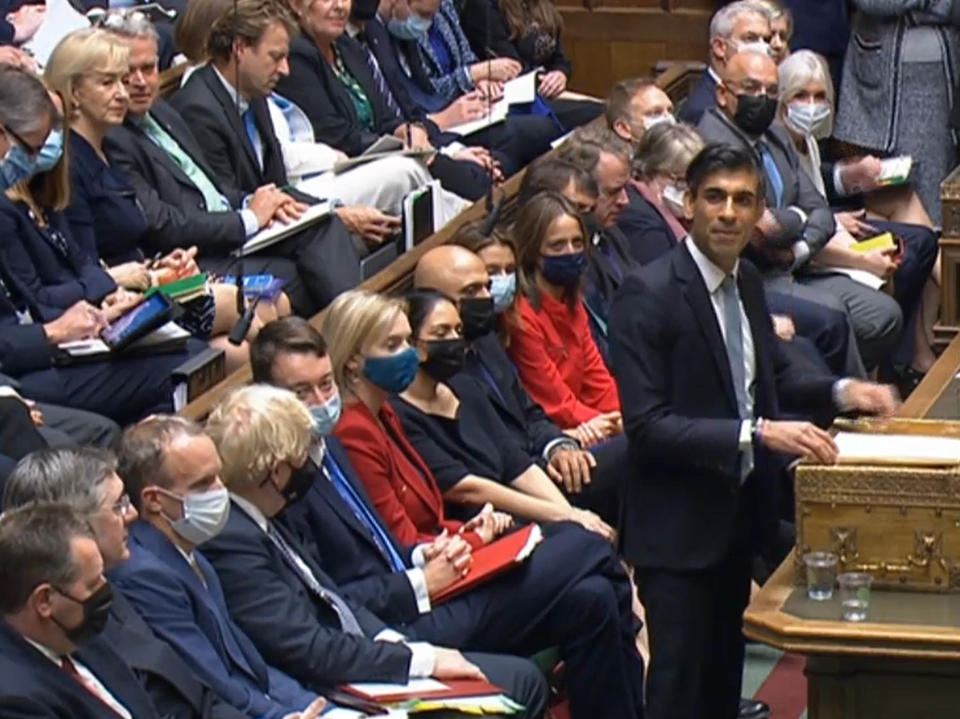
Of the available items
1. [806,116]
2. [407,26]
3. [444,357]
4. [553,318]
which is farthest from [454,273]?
[806,116]

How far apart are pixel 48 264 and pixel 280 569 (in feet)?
4.83

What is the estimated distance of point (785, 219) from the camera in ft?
29.3

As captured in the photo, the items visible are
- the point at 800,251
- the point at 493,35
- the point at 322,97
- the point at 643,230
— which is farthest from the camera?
the point at 493,35

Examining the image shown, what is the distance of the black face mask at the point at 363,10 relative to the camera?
359 inches

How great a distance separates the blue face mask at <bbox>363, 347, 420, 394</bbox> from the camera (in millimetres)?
6461

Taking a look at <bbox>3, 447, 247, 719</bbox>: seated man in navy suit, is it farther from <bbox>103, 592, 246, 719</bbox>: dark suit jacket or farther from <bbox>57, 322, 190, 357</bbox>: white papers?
<bbox>57, 322, 190, 357</bbox>: white papers

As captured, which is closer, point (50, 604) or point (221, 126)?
point (50, 604)

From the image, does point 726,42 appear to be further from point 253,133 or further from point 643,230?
point 253,133

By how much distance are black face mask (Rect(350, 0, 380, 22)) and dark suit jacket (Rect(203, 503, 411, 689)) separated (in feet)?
12.1

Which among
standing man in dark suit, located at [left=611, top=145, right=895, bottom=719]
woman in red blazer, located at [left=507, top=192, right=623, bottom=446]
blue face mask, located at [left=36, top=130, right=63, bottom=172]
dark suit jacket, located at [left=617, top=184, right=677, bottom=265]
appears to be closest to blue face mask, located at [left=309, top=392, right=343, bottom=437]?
standing man in dark suit, located at [left=611, top=145, right=895, bottom=719]

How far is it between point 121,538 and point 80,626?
1.26ft

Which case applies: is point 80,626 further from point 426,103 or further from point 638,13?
point 638,13

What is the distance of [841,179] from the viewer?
9.99 metres

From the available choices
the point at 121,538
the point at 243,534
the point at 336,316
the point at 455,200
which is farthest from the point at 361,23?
the point at 121,538
